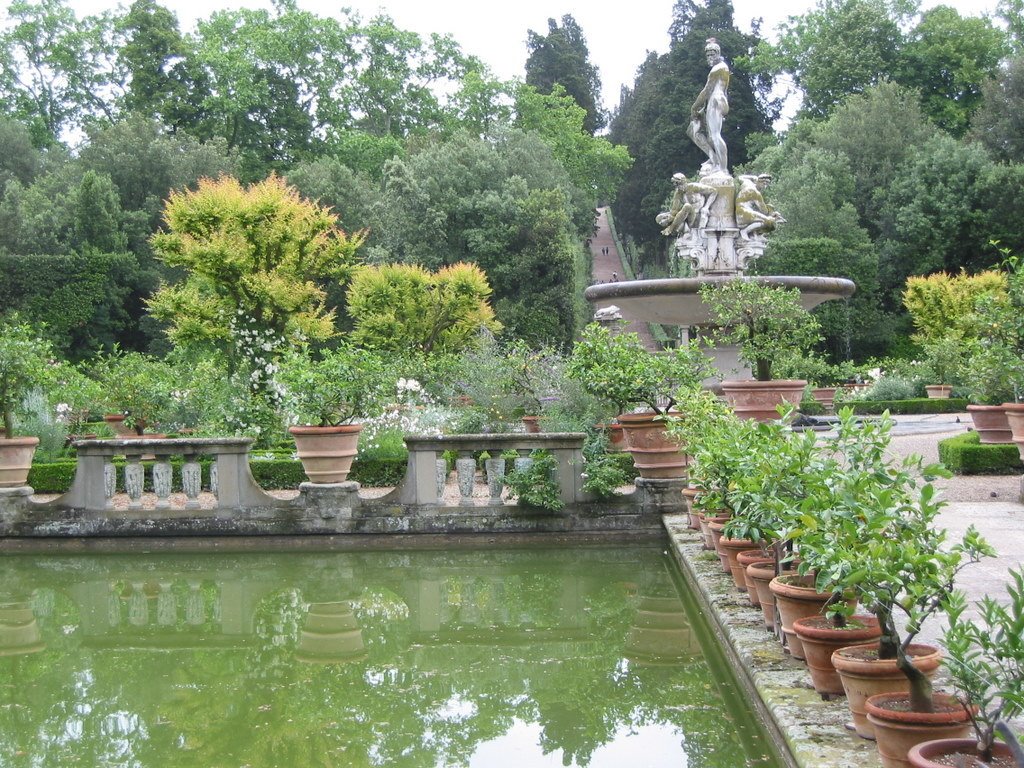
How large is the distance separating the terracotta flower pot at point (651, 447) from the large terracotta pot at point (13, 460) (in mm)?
5457

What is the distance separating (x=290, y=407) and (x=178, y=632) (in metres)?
3.08

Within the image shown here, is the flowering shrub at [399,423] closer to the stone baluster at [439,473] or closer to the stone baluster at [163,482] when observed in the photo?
the stone baluster at [439,473]

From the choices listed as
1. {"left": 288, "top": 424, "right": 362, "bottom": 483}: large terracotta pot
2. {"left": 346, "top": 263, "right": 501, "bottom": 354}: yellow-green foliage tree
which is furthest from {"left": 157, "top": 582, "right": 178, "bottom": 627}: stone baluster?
{"left": 346, "top": 263, "right": 501, "bottom": 354}: yellow-green foliage tree

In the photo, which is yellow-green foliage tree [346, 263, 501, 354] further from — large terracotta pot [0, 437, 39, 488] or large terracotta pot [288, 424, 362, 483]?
large terracotta pot [288, 424, 362, 483]

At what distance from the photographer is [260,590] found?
7.90 metres

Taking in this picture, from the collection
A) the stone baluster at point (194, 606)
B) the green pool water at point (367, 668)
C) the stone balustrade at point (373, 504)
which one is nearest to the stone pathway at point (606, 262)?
the stone balustrade at point (373, 504)

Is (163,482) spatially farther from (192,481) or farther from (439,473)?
(439,473)

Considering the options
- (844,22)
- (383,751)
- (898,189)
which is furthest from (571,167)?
(383,751)

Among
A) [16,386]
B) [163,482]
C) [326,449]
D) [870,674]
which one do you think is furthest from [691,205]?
[870,674]

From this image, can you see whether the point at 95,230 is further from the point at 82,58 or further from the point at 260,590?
the point at 260,590

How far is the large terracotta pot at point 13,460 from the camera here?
9.95 m

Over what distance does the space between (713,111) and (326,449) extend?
31.9 ft

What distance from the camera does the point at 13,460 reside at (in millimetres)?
9992

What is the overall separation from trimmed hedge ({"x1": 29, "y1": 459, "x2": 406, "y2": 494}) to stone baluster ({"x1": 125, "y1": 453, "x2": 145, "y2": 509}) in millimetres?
1571
